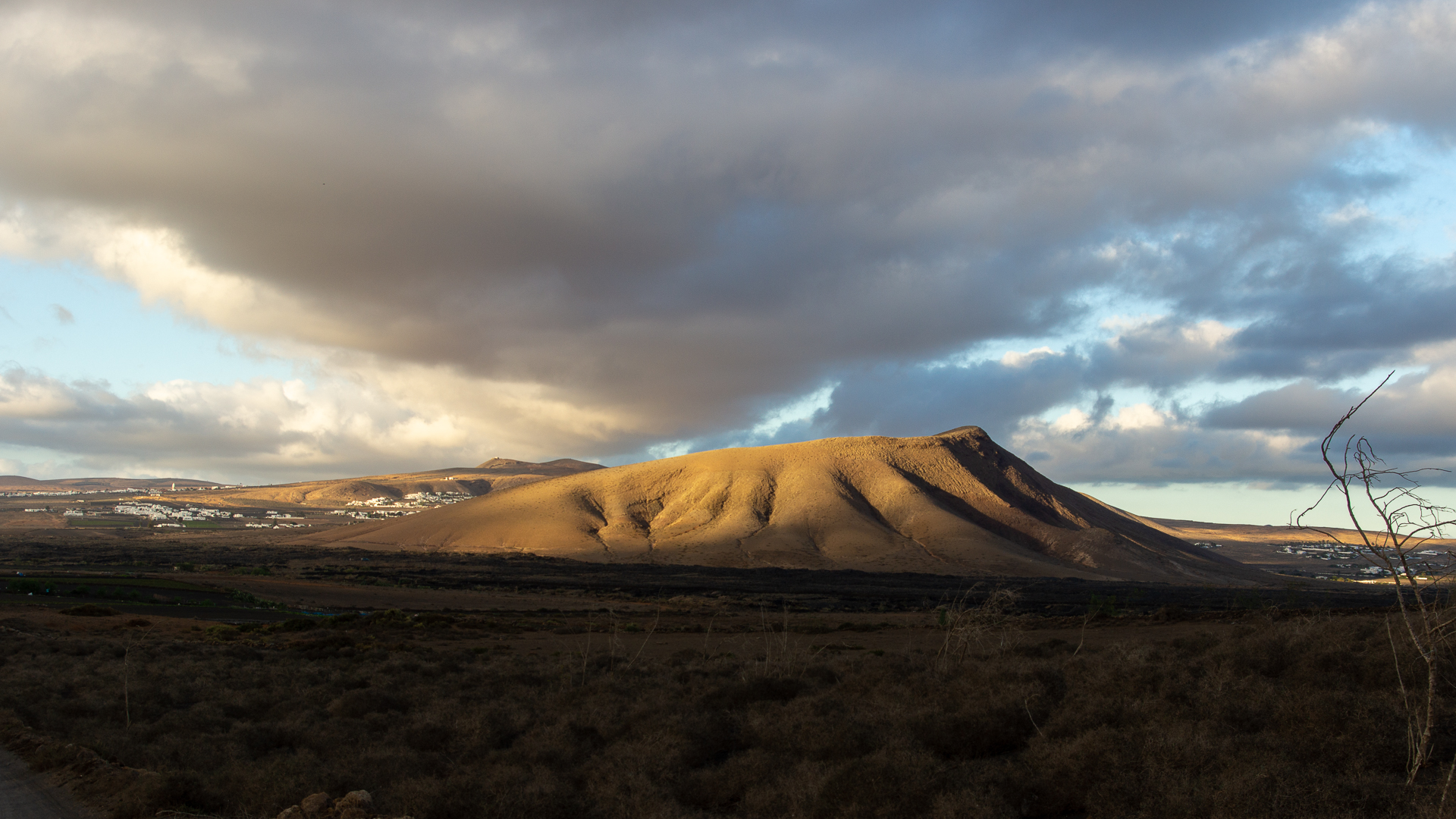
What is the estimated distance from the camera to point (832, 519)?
122250 mm

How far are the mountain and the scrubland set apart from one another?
88.7 meters

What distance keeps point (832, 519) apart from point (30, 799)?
4464 inches

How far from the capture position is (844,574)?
3873 inches

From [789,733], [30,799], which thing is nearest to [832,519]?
[789,733]

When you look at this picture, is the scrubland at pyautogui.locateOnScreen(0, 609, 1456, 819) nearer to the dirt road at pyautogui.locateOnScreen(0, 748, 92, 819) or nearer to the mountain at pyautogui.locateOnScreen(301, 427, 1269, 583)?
the dirt road at pyautogui.locateOnScreen(0, 748, 92, 819)

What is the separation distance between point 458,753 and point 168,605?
175ft

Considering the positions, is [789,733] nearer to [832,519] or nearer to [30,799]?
[30,799]

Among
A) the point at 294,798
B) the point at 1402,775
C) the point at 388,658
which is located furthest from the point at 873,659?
the point at 388,658

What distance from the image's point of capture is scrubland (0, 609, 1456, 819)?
10.7 meters

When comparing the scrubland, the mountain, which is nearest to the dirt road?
the scrubland

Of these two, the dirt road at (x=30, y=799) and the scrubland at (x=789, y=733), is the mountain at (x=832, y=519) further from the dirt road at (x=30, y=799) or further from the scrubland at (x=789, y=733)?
the dirt road at (x=30, y=799)

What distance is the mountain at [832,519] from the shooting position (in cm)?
11294

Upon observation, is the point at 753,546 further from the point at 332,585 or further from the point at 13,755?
the point at 13,755

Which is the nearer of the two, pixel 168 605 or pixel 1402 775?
pixel 1402 775
